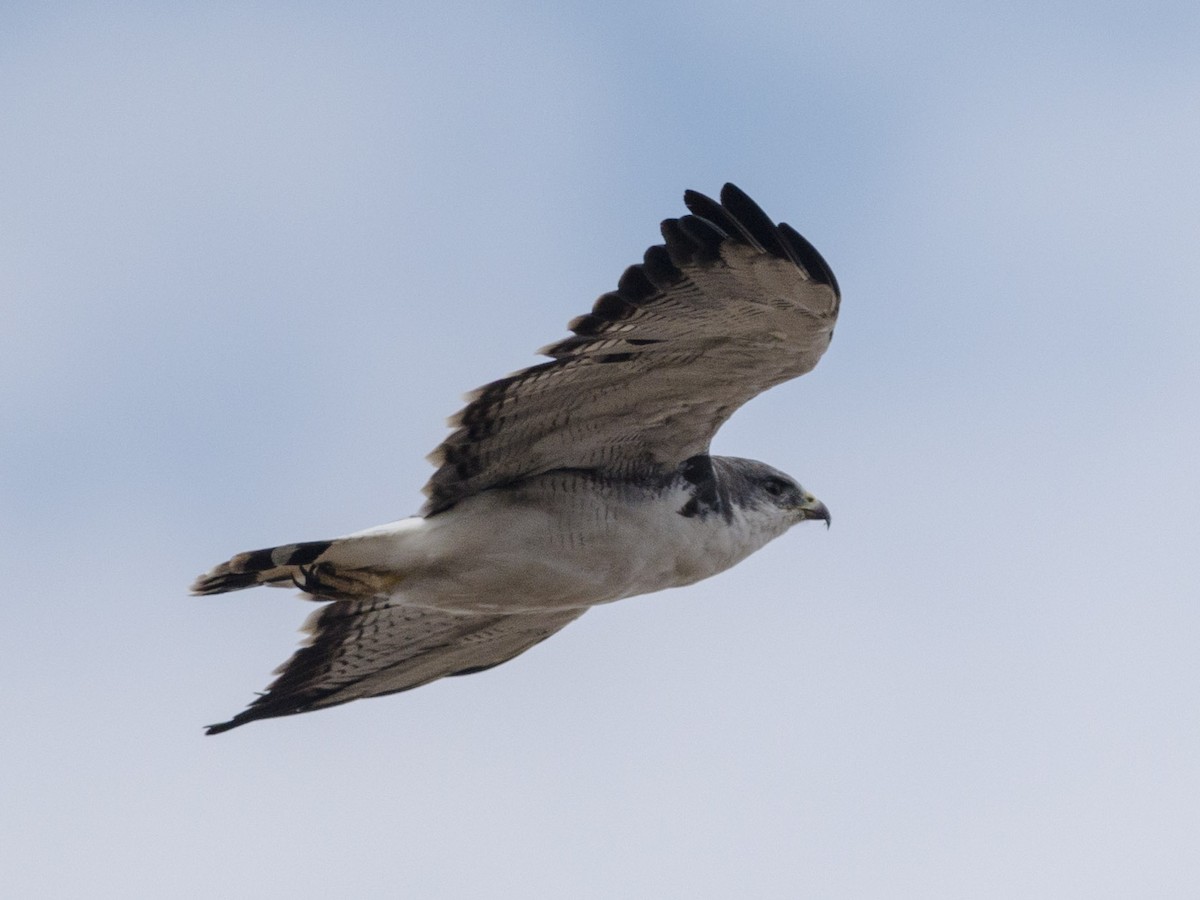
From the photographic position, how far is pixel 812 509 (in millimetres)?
10438

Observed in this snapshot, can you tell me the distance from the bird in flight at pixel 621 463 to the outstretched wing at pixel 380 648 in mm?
207

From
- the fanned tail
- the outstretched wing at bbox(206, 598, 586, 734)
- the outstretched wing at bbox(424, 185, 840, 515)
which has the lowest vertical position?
the outstretched wing at bbox(206, 598, 586, 734)

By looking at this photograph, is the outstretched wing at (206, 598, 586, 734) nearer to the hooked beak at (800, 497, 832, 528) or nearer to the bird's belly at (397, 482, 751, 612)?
the bird's belly at (397, 482, 751, 612)

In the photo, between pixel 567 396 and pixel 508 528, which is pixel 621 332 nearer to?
pixel 567 396

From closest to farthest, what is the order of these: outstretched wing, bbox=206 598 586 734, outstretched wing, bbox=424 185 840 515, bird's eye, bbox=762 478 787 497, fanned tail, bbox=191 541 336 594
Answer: outstretched wing, bbox=424 185 840 515 < fanned tail, bbox=191 541 336 594 < bird's eye, bbox=762 478 787 497 < outstretched wing, bbox=206 598 586 734

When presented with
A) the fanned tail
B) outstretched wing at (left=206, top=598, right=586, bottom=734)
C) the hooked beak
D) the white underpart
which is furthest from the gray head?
the fanned tail

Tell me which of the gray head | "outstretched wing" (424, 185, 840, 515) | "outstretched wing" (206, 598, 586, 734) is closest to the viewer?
"outstretched wing" (424, 185, 840, 515)

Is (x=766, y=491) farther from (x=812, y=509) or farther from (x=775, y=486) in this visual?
(x=812, y=509)

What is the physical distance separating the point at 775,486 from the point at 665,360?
1.59 m

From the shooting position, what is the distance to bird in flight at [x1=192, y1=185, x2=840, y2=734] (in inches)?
339

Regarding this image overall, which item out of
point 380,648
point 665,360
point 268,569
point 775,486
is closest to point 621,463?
point 665,360

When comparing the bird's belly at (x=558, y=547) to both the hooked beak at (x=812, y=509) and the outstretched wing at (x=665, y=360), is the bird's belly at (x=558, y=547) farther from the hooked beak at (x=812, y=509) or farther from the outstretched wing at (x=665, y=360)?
the hooked beak at (x=812, y=509)

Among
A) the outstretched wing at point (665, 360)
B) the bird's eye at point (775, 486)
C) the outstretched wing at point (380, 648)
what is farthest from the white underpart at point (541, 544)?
the outstretched wing at point (380, 648)

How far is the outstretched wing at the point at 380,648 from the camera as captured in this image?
10758mm
